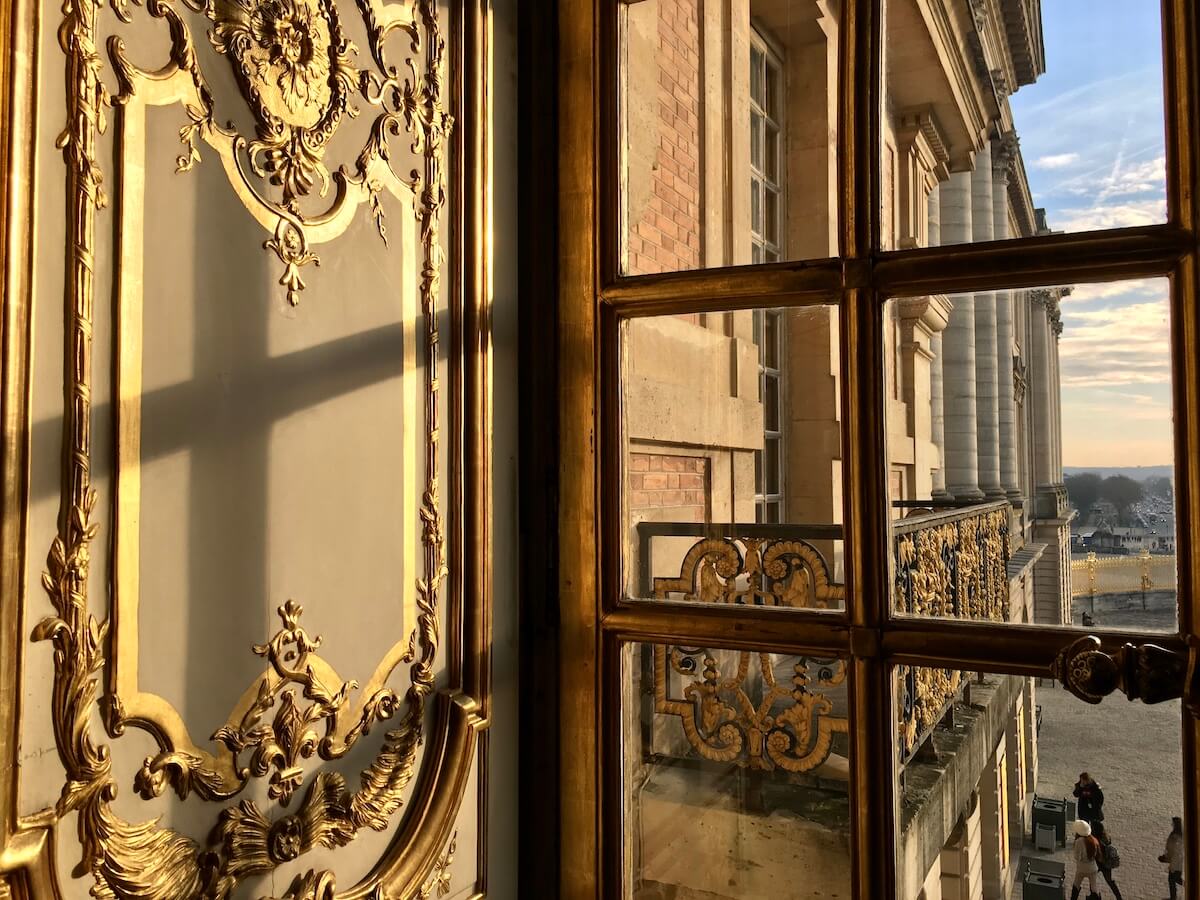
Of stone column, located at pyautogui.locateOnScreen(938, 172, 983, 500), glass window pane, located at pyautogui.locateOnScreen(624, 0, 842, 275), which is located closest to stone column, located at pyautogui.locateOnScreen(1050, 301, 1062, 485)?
stone column, located at pyautogui.locateOnScreen(938, 172, 983, 500)

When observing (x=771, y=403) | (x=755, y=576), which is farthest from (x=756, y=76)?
(x=755, y=576)

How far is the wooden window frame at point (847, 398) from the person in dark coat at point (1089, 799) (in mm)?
100

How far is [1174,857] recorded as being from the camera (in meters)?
1.17

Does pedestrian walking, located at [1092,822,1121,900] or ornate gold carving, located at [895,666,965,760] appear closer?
pedestrian walking, located at [1092,822,1121,900]

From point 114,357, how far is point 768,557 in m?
0.95

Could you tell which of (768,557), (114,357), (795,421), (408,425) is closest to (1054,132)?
(795,421)

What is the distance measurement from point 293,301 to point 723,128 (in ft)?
2.56

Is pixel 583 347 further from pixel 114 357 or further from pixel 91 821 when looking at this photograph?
pixel 91 821

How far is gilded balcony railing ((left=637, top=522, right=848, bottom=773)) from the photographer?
54.2 inches

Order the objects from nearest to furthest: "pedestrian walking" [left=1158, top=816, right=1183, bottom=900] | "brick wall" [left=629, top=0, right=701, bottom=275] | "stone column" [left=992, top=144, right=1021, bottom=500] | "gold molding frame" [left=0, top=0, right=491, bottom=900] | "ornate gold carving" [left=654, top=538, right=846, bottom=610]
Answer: "gold molding frame" [left=0, top=0, right=491, bottom=900], "pedestrian walking" [left=1158, top=816, right=1183, bottom=900], "stone column" [left=992, top=144, right=1021, bottom=500], "ornate gold carving" [left=654, top=538, right=846, bottom=610], "brick wall" [left=629, top=0, right=701, bottom=275]

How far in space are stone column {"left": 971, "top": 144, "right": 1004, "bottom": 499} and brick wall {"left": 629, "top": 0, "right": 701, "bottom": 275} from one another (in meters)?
0.43

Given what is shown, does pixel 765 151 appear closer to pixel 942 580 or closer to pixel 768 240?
pixel 768 240

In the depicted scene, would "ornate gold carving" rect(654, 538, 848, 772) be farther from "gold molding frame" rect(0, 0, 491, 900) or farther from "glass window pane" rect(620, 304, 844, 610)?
"gold molding frame" rect(0, 0, 491, 900)

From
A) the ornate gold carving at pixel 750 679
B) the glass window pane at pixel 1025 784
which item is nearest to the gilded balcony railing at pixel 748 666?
the ornate gold carving at pixel 750 679
